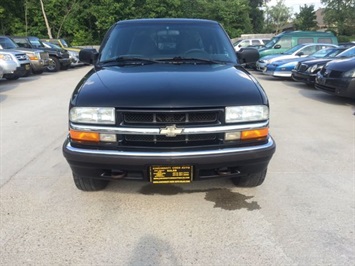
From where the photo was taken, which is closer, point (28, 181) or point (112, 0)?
point (28, 181)

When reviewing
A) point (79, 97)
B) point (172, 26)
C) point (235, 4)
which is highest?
point (172, 26)

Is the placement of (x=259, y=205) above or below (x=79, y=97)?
below

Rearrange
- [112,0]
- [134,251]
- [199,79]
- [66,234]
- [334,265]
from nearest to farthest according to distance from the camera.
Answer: [334,265]
[134,251]
[66,234]
[199,79]
[112,0]

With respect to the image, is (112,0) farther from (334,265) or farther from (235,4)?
(334,265)

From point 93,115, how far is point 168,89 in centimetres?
69

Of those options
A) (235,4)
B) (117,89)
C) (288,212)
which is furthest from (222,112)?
(235,4)

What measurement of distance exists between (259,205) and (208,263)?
1136mm

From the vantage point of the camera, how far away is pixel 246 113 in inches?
127

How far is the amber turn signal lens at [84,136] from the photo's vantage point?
3207 millimetres

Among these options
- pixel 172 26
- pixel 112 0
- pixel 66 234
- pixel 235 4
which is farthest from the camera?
pixel 235 4

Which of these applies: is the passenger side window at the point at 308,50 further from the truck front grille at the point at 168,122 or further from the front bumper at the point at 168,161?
the truck front grille at the point at 168,122

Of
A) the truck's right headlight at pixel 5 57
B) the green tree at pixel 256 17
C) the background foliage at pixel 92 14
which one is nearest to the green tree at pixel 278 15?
the green tree at pixel 256 17

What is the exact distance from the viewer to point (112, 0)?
35.6 metres

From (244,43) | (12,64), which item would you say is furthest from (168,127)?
(244,43)
